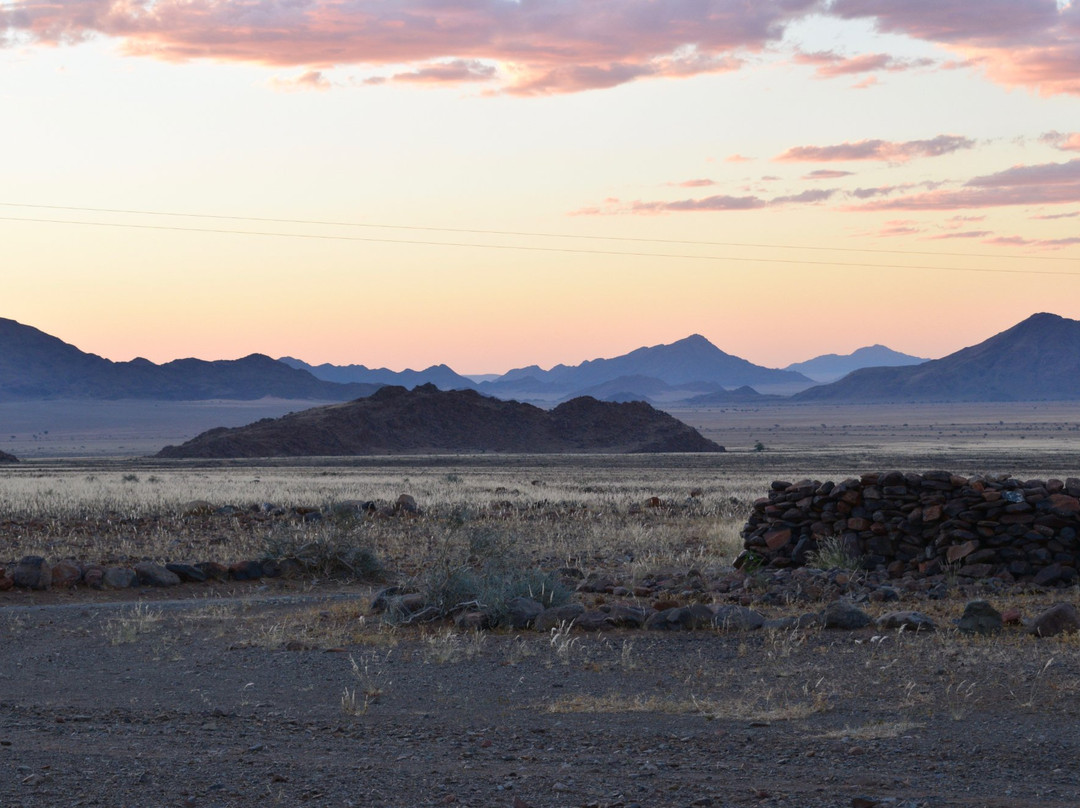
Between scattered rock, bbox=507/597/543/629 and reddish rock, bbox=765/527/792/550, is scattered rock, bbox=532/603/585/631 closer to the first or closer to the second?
scattered rock, bbox=507/597/543/629

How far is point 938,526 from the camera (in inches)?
648

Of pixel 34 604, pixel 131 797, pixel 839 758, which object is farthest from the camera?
pixel 34 604

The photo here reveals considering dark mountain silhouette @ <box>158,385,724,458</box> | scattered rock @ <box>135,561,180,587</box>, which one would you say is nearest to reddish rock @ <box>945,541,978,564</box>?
scattered rock @ <box>135,561,180,587</box>

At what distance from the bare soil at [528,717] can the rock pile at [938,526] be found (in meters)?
2.88

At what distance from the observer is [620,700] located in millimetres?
9375

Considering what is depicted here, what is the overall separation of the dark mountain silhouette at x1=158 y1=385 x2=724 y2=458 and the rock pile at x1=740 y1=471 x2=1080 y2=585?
245 feet

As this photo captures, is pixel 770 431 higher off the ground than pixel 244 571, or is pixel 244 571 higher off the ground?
pixel 770 431

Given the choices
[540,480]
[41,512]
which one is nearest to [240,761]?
[41,512]

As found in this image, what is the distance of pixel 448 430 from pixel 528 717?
318 feet

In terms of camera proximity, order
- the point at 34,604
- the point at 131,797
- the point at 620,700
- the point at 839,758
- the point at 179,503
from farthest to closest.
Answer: the point at 179,503
the point at 34,604
the point at 620,700
the point at 839,758
the point at 131,797

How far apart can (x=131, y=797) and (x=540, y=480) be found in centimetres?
4133

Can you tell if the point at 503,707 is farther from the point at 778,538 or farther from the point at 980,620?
the point at 778,538

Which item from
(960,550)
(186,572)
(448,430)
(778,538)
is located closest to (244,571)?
(186,572)

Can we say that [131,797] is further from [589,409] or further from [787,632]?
[589,409]
